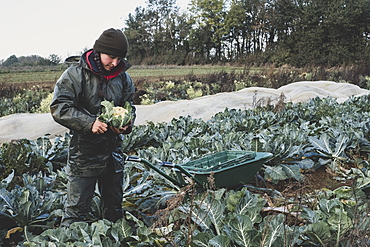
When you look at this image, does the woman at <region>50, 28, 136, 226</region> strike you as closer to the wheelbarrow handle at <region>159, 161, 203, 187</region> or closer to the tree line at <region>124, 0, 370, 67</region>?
the wheelbarrow handle at <region>159, 161, 203, 187</region>

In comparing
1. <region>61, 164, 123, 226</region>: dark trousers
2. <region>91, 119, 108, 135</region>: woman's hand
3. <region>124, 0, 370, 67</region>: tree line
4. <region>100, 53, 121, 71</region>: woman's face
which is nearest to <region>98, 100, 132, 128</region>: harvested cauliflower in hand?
<region>91, 119, 108, 135</region>: woman's hand

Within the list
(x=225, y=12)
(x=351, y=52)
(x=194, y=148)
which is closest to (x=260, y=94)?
(x=194, y=148)

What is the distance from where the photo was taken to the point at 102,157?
2576mm

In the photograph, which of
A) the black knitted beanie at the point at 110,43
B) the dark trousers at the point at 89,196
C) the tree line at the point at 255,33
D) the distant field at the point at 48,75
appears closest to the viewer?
the black knitted beanie at the point at 110,43

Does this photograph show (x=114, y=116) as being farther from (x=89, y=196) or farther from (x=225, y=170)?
(x=225, y=170)

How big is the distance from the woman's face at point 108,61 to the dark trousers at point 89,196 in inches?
29.5

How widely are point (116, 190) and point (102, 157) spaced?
343mm

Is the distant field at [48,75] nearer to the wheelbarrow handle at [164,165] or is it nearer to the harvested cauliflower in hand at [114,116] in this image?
the wheelbarrow handle at [164,165]

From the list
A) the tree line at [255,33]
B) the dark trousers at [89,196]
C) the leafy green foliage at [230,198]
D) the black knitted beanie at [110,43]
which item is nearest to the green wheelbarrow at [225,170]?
the leafy green foliage at [230,198]

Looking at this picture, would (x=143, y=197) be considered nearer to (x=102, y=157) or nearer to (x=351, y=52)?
(x=102, y=157)

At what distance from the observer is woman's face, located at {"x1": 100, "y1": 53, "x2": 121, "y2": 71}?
248 centimetres

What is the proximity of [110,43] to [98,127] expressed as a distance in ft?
1.87

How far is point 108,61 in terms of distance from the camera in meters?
2.50

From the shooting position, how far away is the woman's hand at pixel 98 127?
2324 millimetres
